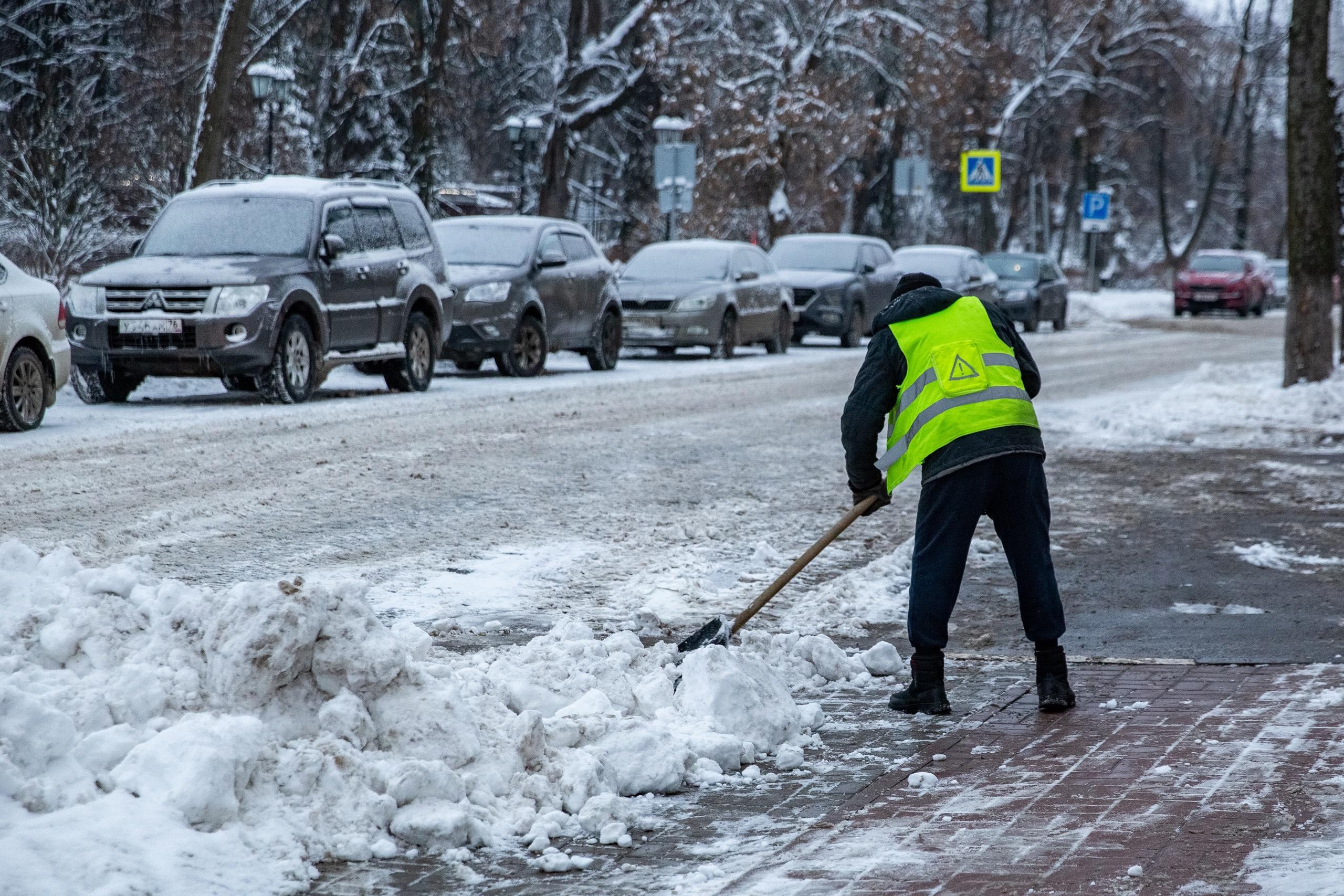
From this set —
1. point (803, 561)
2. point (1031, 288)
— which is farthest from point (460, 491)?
point (1031, 288)

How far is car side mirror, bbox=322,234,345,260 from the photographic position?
15344 millimetres

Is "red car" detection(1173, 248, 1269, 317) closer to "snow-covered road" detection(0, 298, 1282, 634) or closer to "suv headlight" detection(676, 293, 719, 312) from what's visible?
"suv headlight" detection(676, 293, 719, 312)

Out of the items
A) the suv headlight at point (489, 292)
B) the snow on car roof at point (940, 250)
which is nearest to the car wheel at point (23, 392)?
the suv headlight at point (489, 292)

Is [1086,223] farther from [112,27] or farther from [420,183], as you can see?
[112,27]

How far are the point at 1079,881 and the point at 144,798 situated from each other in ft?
6.70

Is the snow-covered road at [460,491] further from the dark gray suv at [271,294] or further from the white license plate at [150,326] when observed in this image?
the white license plate at [150,326]

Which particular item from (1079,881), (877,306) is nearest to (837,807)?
(1079,881)

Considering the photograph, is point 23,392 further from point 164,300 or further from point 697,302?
point 697,302

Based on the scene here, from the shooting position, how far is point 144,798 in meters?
3.91

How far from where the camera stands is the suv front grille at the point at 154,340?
46.5 ft

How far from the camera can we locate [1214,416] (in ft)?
52.0

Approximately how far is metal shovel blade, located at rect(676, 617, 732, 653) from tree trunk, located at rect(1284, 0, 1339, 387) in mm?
12127

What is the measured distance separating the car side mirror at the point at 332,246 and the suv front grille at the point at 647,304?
25.9 ft

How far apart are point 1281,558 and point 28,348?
8394 millimetres
